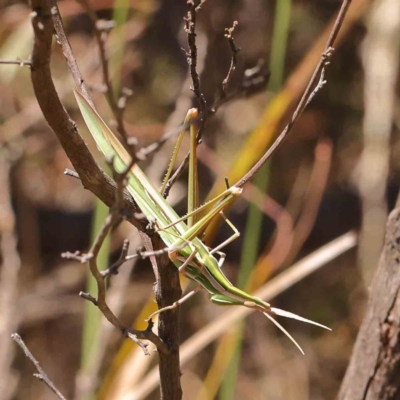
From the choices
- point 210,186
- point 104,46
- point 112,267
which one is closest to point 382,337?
point 112,267

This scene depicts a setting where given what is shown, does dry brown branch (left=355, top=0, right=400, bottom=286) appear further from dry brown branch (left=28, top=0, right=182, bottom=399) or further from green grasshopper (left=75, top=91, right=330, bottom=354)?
dry brown branch (left=28, top=0, right=182, bottom=399)

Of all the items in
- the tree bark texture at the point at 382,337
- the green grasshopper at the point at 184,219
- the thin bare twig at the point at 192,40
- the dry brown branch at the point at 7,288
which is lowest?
the dry brown branch at the point at 7,288

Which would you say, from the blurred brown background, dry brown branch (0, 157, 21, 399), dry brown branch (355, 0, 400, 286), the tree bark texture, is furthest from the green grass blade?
dry brown branch (355, 0, 400, 286)

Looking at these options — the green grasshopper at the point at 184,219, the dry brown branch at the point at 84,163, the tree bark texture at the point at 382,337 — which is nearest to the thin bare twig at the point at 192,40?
the green grasshopper at the point at 184,219

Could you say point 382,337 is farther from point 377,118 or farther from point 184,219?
point 377,118

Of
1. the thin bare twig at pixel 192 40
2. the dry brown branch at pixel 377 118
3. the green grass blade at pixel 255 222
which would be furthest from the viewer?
the dry brown branch at pixel 377 118

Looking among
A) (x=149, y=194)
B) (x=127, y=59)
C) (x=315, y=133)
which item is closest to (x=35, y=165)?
(x=127, y=59)

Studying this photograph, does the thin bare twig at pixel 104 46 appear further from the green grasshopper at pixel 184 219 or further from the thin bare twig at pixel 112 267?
the green grasshopper at pixel 184 219

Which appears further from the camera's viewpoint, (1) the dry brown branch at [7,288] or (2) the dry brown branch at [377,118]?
(2) the dry brown branch at [377,118]
